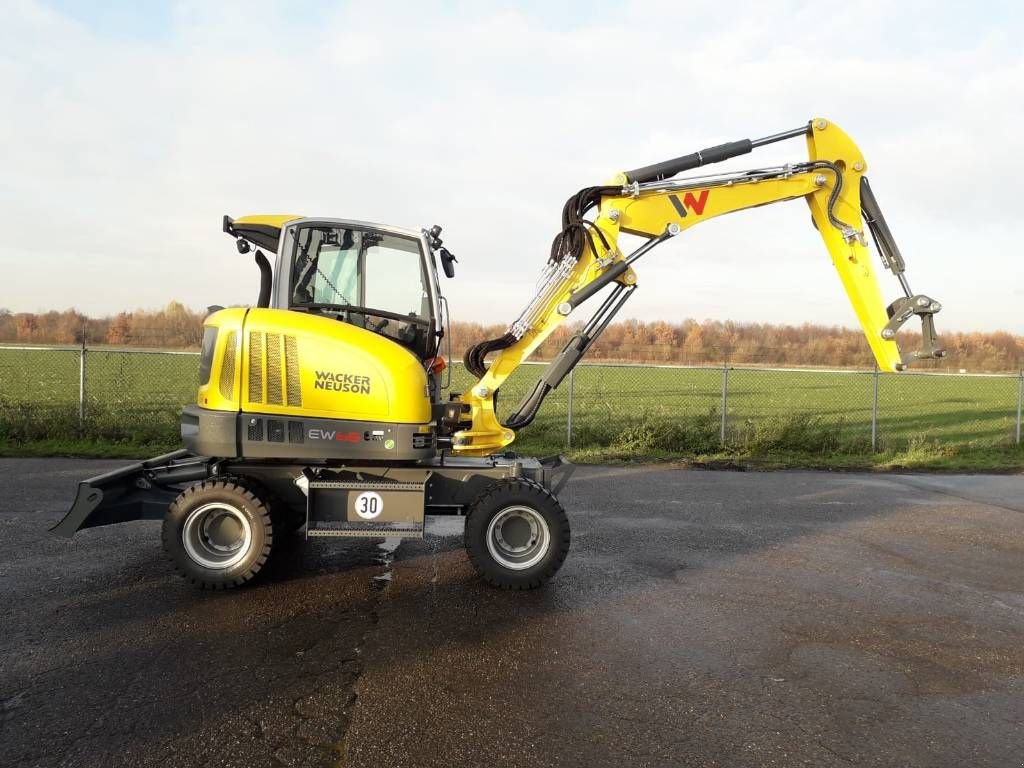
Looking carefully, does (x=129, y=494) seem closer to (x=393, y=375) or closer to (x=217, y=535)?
(x=217, y=535)

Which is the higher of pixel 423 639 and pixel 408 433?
pixel 408 433

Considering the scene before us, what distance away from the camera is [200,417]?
5477 mm

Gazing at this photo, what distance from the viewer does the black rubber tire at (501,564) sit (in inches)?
220

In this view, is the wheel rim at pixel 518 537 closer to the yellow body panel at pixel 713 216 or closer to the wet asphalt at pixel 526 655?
the wet asphalt at pixel 526 655

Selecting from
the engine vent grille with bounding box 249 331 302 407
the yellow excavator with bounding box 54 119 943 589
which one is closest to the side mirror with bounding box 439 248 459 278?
the yellow excavator with bounding box 54 119 943 589

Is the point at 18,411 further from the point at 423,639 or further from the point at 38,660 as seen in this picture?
the point at 423,639

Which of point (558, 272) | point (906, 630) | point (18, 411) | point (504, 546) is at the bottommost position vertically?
point (906, 630)

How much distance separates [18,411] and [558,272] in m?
11.1

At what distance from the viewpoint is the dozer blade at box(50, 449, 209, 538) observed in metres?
5.59

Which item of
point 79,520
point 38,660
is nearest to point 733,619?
point 38,660

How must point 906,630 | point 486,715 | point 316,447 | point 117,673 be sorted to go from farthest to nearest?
point 316,447 → point 906,630 → point 117,673 → point 486,715

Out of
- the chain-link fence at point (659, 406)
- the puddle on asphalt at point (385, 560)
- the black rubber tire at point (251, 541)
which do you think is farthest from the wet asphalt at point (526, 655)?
the chain-link fence at point (659, 406)

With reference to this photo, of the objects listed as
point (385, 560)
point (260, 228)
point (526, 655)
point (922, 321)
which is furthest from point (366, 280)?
point (922, 321)

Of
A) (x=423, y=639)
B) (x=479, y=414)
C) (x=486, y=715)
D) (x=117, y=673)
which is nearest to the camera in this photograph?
(x=486, y=715)
